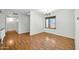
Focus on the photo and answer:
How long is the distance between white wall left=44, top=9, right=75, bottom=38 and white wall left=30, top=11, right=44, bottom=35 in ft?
3.52

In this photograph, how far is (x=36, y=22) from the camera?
4.75 m

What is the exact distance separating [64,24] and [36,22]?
1967mm

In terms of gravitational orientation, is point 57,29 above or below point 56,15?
below

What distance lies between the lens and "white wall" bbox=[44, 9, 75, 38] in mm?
3312

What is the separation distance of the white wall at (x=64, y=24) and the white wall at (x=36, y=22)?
42.2 inches

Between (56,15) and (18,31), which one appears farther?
(18,31)

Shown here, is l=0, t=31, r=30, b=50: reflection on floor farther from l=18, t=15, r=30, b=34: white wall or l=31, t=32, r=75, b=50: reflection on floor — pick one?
l=18, t=15, r=30, b=34: white wall

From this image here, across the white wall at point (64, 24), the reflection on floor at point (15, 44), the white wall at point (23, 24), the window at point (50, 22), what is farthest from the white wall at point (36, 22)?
the reflection on floor at point (15, 44)

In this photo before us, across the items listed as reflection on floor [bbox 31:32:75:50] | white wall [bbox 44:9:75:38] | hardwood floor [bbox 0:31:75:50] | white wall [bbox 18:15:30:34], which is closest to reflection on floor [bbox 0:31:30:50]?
hardwood floor [bbox 0:31:75:50]
